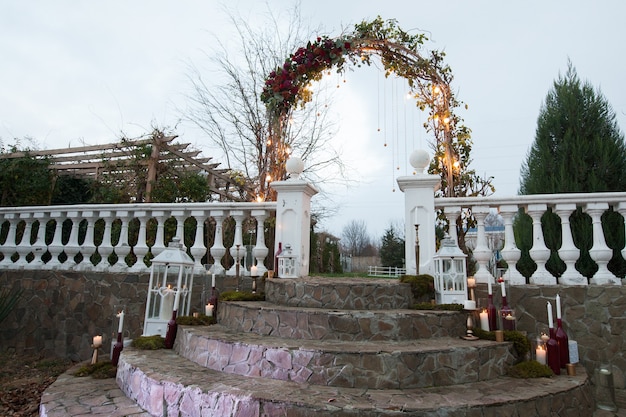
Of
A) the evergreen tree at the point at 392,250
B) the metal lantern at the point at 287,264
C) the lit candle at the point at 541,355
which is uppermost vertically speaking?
the evergreen tree at the point at 392,250

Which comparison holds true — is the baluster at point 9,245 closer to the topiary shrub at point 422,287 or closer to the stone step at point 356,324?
the stone step at point 356,324

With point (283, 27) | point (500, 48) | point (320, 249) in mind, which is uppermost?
point (283, 27)

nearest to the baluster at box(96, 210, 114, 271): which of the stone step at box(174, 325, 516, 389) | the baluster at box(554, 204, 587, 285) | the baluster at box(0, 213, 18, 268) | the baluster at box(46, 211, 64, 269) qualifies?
the baluster at box(46, 211, 64, 269)

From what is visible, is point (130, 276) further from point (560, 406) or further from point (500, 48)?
point (500, 48)

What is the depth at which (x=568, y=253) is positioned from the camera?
3.25 m

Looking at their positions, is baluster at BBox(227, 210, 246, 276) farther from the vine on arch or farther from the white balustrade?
the white balustrade

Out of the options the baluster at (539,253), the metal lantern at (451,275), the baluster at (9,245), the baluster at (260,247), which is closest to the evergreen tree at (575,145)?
the baluster at (539,253)

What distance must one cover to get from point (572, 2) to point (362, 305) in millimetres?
6147

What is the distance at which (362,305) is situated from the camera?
303 cm

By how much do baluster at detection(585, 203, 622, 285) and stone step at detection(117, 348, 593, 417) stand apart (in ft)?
3.56

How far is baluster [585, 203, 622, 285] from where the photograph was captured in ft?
10.3

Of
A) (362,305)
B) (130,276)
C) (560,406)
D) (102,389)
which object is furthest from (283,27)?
(560,406)

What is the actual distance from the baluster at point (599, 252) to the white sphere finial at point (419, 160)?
1569 mm

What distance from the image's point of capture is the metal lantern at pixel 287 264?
3.77 meters
